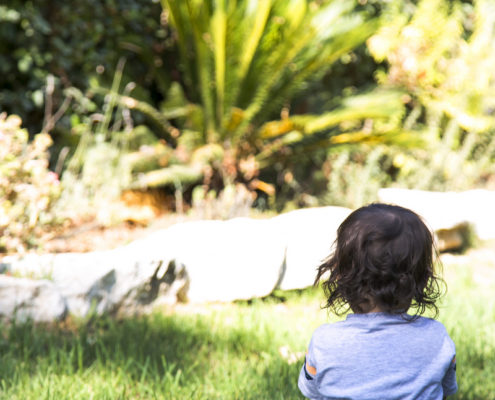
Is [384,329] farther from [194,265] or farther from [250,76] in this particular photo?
[250,76]

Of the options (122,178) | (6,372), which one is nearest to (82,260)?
(6,372)

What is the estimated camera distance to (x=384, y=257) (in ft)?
4.19

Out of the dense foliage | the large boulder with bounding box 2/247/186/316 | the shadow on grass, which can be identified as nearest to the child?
the shadow on grass

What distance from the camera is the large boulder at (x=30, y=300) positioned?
245cm

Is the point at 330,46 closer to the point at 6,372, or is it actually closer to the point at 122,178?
→ the point at 122,178

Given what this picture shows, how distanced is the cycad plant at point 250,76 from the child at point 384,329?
3.21 metres

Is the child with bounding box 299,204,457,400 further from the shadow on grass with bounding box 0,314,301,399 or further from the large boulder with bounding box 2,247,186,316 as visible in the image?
the large boulder with bounding box 2,247,186,316

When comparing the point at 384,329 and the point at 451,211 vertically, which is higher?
the point at 451,211

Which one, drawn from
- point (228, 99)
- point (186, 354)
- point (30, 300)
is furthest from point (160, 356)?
point (228, 99)

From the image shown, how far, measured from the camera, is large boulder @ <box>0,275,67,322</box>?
245cm

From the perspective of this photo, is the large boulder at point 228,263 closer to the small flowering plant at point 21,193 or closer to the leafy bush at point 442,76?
the small flowering plant at point 21,193

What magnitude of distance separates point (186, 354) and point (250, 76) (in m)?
3.30

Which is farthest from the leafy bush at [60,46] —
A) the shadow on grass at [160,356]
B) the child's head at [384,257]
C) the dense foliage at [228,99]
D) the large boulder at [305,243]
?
the child's head at [384,257]

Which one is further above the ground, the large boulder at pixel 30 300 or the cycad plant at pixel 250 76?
the cycad plant at pixel 250 76
